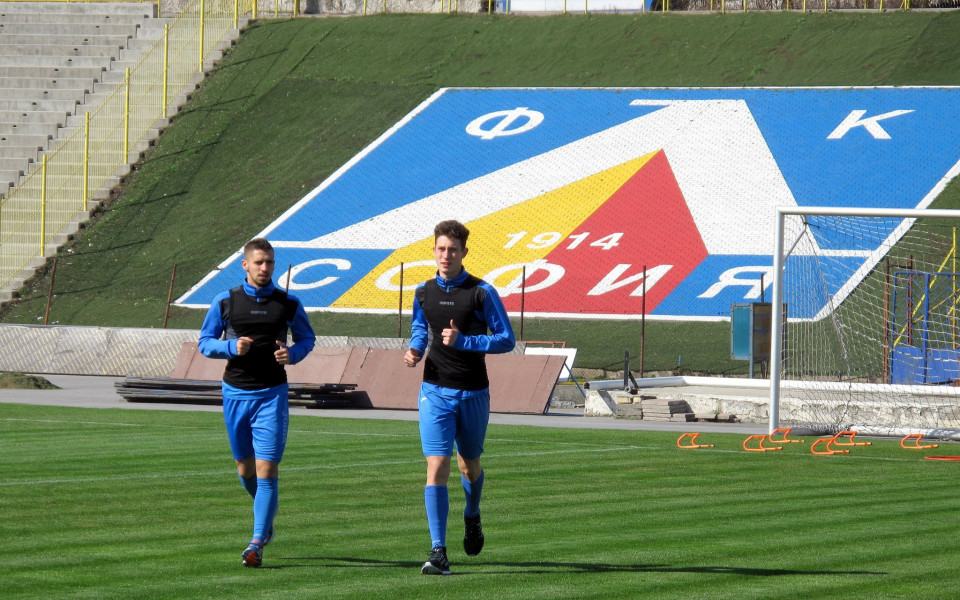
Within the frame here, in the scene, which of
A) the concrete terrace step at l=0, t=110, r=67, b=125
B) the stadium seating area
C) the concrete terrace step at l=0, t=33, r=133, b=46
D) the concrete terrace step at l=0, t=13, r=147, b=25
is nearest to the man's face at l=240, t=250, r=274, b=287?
the stadium seating area

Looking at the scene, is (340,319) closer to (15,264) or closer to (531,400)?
(531,400)

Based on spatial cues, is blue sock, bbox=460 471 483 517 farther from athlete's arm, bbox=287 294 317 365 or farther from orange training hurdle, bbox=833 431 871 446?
orange training hurdle, bbox=833 431 871 446

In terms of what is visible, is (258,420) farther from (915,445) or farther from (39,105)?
(39,105)

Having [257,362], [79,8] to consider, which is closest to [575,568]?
[257,362]

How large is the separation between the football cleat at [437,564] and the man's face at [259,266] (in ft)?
6.97

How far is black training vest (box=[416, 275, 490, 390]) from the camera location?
9469 millimetres

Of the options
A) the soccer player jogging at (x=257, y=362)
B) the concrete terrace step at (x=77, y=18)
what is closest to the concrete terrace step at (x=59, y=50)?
the concrete terrace step at (x=77, y=18)

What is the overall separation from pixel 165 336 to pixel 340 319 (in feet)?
15.9

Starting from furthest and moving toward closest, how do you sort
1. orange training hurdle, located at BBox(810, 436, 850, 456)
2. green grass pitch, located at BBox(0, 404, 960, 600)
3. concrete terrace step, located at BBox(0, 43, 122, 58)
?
1. concrete terrace step, located at BBox(0, 43, 122, 58)
2. orange training hurdle, located at BBox(810, 436, 850, 456)
3. green grass pitch, located at BBox(0, 404, 960, 600)

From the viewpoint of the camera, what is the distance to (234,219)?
4166cm

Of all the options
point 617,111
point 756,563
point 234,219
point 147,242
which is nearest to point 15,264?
point 147,242

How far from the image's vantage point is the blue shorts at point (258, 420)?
9492 mm

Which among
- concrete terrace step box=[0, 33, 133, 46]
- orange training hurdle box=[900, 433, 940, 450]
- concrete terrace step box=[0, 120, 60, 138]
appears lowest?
orange training hurdle box=[900, 433, 940, 450]

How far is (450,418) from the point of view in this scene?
943 cm
